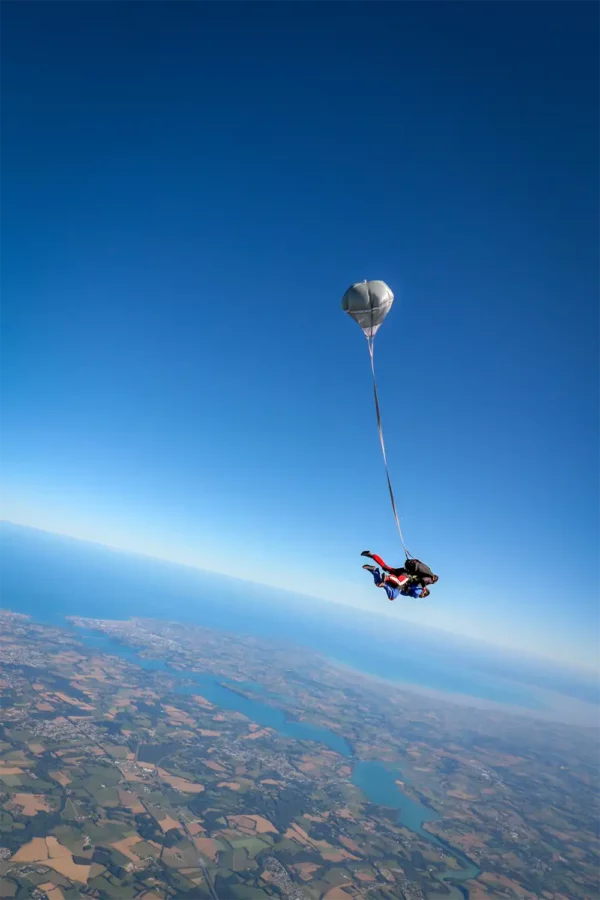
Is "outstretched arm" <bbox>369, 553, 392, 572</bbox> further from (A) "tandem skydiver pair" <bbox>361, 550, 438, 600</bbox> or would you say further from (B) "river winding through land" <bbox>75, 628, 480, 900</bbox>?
(B) "river winding through land" <bbox>75, 628, 480, 900</bbox>

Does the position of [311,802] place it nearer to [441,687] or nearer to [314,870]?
[314,870]

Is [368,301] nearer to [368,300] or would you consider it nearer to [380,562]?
[368,300]

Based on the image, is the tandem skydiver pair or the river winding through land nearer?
the tandem skydiver pair

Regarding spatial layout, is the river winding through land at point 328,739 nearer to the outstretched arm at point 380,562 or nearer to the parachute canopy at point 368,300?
the outstretched arm at point 380,562

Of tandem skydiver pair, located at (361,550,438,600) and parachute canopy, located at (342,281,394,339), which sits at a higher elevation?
parachute canopy, located at (342,281,394,339)

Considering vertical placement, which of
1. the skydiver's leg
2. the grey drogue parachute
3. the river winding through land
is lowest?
the river winding through land

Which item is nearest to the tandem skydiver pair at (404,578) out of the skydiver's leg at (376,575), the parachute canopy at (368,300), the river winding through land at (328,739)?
the skydiver's leg at (376,575)

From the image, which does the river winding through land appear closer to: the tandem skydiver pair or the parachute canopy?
the tandem skydiver pair

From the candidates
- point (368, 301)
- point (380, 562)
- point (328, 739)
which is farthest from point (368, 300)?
point (328, 739)

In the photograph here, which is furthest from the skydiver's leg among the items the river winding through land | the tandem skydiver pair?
the river winding through land
